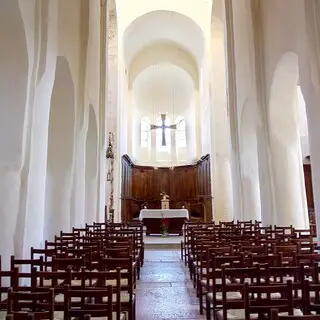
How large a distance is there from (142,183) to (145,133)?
376 cm

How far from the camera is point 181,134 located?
75.5 ft

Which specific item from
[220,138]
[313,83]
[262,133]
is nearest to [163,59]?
[220,138]

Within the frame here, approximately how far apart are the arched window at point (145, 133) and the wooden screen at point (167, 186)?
2.38 meters

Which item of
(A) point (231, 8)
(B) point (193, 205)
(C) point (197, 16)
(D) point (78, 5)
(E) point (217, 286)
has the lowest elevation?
(E) point (217, 286)

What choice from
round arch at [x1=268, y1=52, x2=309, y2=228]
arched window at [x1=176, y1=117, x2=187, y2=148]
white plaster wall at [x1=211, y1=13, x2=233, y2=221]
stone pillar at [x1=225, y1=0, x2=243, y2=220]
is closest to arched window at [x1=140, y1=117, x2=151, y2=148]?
arched window at [x1=176, y1=117, x2=187, y2=148]

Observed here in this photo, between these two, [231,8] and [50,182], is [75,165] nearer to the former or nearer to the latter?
[50,182]

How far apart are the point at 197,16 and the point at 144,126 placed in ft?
24.6

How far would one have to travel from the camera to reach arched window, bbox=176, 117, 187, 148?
74.9 ft

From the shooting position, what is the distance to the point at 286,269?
3.17 meters

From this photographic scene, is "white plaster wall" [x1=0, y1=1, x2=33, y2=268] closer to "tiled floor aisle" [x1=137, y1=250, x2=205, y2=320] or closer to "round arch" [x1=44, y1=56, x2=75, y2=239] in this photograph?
"tiled floor aisle" [x1=137, y1=250, x2=205, y2=320]

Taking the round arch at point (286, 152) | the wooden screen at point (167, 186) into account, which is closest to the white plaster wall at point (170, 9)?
the wooden screen at point (167, 186)

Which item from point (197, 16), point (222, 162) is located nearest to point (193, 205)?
point (222, 162)

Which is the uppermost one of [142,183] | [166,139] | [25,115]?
[166,139]

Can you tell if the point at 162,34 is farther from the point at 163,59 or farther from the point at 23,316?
the point at 23,316
